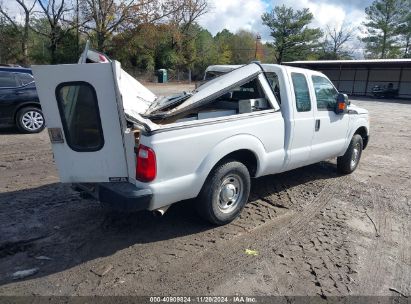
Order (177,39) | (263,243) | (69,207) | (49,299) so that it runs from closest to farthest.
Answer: (49,299) < (263,243) < (69,207) < (177,39)

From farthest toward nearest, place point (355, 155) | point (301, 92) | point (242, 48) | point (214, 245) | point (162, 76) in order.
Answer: point (242, 48) → point (162, 76) → point (355, 155) → point (301, 92) → point (214, 245)

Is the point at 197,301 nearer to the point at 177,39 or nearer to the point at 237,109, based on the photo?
the point at 237,109

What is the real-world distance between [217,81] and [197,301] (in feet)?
8.35

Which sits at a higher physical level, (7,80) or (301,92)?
(7,80)

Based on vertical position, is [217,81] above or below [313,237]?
above

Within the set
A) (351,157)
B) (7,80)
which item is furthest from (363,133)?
(7,80)

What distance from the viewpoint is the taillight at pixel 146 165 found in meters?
3.34

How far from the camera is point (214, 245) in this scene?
3812 millimetres

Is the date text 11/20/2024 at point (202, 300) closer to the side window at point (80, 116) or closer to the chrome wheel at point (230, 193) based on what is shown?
the chrome wheel at point (230, 193)

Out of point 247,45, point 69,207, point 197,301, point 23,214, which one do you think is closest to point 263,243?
point 197,301

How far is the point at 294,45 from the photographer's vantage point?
60.3 metres

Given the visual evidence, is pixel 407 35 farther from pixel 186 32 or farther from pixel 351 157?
pixel 351 157

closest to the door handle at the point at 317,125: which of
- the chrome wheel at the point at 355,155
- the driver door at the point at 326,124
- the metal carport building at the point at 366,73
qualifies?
the driver door at the point at 326,124

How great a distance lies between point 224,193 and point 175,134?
1131mm
